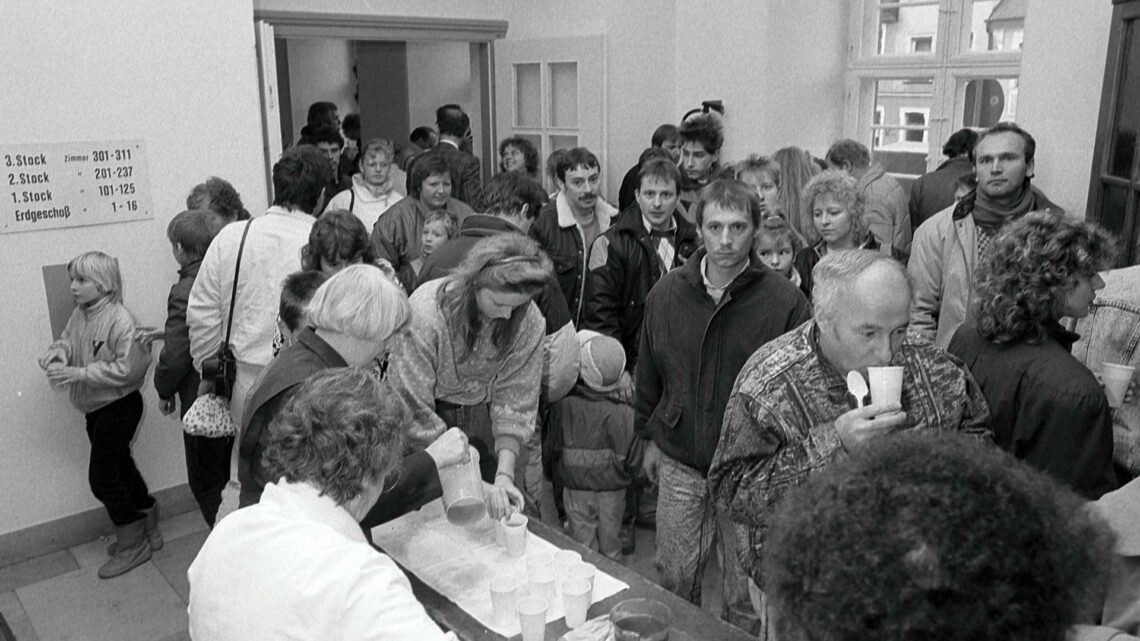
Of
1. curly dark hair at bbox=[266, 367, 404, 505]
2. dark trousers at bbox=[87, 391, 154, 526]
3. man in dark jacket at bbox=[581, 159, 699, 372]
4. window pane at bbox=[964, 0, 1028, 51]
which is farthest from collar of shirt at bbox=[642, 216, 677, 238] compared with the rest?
window pane at bbox=[964, 0, 1028, 51]

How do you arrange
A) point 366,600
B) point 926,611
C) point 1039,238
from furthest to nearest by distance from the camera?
point 1039,238 → point 366,600 → point 926,611

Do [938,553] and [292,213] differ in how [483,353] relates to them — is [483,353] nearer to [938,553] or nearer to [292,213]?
[292,213]

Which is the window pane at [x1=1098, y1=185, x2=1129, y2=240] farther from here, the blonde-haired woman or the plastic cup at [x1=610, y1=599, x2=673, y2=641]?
the blonde-haired woman

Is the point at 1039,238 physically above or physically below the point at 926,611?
above

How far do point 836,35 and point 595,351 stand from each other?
14.1ft

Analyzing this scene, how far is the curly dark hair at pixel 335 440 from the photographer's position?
167cm

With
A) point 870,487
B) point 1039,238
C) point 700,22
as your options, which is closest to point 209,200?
point 1039,238

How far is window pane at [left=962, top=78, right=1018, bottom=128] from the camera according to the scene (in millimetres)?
5914

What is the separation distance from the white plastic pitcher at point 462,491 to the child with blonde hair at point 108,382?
2.21 meters

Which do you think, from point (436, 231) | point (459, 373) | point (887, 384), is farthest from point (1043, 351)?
point (436, 231)

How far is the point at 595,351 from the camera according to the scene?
11.6 ft

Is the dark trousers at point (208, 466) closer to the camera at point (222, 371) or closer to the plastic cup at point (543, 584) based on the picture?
the camera at point (222, 371)

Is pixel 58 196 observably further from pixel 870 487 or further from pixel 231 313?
pixel 870 487

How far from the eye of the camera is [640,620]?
5.95ft
